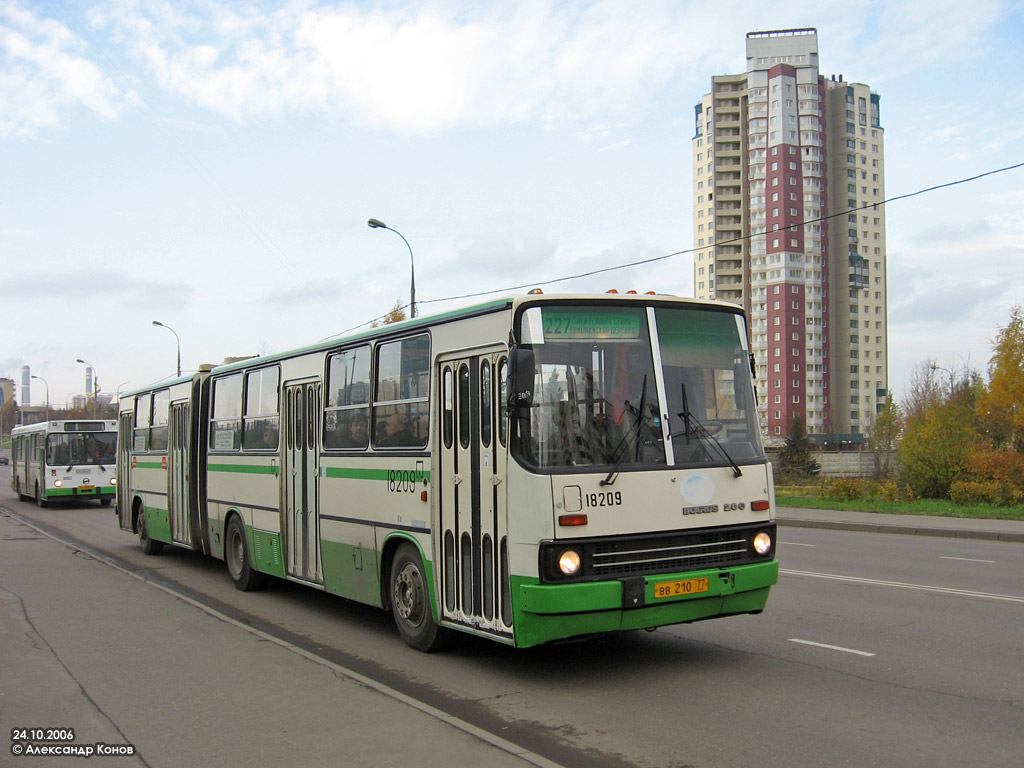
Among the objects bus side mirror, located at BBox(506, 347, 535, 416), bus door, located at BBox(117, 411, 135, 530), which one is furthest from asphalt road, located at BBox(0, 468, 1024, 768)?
bus door, located at BBox(117, 411, 135, 530)

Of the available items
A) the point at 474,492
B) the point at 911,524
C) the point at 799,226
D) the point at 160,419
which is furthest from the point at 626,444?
the point at 799,226

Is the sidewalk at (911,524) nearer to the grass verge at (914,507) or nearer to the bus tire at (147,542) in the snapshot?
the grass verge at (914,507)

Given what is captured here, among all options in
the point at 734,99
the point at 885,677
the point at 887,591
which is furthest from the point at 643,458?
the point at 734,99

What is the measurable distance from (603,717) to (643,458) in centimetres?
189

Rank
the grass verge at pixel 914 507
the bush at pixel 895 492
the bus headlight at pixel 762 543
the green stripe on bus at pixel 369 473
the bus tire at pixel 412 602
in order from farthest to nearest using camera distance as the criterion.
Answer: the bush at pixel 895 492 < the grass verge at pixel 914 507 < the green stripe on bus at pixel 369 473 < the bus tire at pixel 412 602 < the bus headlight at pixel 762 543

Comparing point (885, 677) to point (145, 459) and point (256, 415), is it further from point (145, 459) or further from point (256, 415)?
point (145, 459)

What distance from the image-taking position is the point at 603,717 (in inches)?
247

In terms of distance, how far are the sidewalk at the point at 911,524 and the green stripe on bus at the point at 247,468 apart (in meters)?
14.0

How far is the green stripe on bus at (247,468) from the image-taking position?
459 inches

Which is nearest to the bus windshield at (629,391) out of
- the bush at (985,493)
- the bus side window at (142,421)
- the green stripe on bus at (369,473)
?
the green stripe on bus at (369,473)

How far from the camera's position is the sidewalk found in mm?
19125

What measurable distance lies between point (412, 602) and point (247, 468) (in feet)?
15.7

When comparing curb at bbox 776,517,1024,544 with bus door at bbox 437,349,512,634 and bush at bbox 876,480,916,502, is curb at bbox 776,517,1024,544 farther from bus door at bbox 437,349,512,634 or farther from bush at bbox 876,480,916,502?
bus door at bbox 437,349,512,634

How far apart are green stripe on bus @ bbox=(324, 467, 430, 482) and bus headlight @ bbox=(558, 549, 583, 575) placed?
181 centimetres
